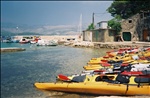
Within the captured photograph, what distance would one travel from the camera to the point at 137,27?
126 ft

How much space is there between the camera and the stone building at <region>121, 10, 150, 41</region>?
37000 mm

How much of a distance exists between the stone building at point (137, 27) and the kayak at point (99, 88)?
1052 inches

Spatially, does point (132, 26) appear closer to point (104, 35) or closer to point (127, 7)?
point (104, 35)

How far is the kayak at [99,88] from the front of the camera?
11.4 m

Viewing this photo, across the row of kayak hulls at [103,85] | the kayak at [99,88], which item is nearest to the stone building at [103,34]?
the row of kayak hulls at [103,85]

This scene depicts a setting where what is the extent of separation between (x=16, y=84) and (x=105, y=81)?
686cm

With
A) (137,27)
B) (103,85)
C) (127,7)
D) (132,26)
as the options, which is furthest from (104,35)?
(103,85)

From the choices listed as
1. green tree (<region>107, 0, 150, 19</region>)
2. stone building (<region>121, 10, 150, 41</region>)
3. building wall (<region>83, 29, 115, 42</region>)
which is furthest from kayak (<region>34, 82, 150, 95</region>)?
green tree (<region>107, 0, 150, 19</region>)

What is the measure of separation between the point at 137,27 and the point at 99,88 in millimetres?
28199

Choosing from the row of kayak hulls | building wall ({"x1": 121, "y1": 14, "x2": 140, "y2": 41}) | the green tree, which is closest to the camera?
the row of kayak hulls

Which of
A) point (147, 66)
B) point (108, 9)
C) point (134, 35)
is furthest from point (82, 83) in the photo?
point (108, 9)

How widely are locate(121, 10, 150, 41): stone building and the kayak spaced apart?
26717mm

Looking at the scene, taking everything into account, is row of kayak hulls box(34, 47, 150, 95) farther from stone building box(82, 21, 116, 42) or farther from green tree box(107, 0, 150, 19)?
green tree box(107, 0, 150, 19)

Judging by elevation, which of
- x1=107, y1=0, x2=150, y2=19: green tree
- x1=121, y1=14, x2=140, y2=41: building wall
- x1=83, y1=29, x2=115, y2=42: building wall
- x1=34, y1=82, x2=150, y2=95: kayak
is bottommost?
x1=34, y1=82, x2=150, y2=95: kayak
